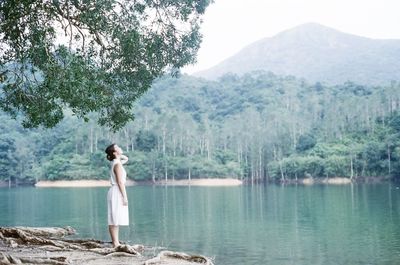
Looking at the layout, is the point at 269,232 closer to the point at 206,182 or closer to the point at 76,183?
the point at 206,182

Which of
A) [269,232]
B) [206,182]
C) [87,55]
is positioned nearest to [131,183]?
[206,182]

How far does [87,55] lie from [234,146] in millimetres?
96854

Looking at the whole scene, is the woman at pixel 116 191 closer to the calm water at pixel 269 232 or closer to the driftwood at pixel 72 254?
the driftwood at pixel 72 254

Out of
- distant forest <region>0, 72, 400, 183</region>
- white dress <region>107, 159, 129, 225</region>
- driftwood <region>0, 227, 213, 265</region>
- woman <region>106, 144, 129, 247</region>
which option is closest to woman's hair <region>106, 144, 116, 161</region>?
woman <region>106, 144, 129, 247</region>

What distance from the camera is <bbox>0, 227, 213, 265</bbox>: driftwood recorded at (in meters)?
9.77

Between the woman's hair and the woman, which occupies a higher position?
the woman's hair

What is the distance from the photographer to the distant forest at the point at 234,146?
87.6m

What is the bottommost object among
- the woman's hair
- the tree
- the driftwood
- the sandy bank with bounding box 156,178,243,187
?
the sandy bank with bounding box 156,178,243,187

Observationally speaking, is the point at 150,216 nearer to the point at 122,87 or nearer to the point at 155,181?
→ the point at 122,87

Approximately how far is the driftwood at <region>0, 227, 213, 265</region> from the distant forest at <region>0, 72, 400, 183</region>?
7291 centimetres

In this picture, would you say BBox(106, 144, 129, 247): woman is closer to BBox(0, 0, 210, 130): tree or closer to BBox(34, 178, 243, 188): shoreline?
BBox(0, 0, 210, 130): tree

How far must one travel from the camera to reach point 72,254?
11.0 metres

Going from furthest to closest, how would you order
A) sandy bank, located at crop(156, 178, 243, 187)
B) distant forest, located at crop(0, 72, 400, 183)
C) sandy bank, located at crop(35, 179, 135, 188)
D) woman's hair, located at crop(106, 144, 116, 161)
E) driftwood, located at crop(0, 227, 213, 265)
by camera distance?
sandy bank, located at crop(156, 178, 243, 187), sandy bank, located at crop(35, 179, 135, 188), distant forest, located at crop(0, 72, 400, 183), woman's hair, located at crop(106, 144, 116, 161), driftwood, located at crop(0, 227, 213, 265)

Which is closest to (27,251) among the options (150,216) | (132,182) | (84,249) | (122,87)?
(84,249)
